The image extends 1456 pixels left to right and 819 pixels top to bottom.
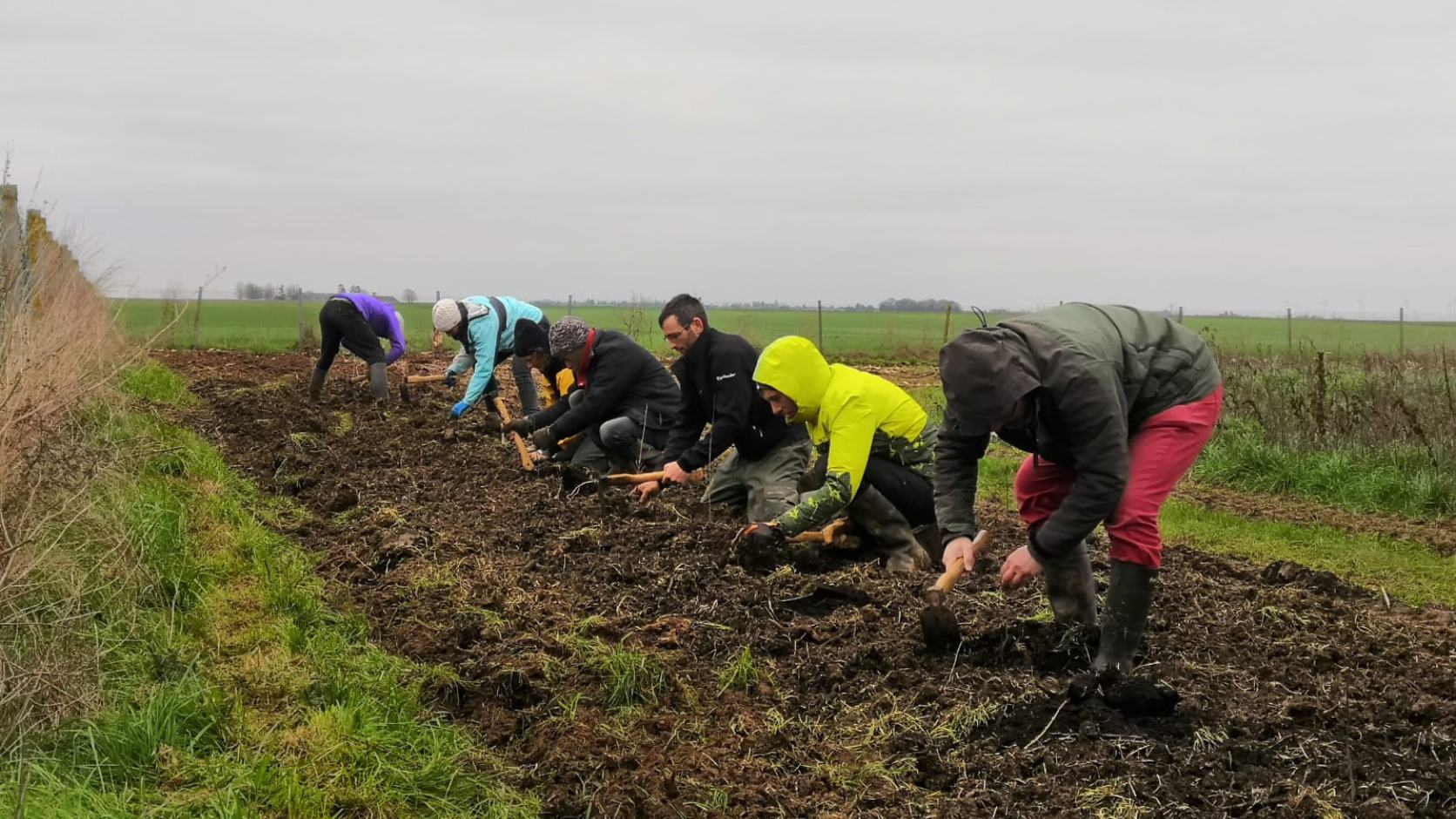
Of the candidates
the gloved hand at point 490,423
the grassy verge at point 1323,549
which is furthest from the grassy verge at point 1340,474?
the gloved hand at point 490,423

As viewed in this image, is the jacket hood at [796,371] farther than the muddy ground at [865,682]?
Yes

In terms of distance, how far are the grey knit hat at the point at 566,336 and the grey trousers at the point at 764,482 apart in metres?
1.49

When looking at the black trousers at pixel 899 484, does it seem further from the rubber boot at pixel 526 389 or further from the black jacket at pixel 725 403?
the rubber boot at pixel 526 389

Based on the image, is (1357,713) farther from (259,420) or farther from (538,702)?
(259,420)

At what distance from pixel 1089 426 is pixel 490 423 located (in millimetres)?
7840

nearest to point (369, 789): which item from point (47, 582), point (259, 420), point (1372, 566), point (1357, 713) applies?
point (47, 582)

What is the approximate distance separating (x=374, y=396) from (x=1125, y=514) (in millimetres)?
10534

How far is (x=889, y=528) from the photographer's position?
18.9 ft

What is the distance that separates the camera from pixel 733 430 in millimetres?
6598

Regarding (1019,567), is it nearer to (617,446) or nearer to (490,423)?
(617,446)

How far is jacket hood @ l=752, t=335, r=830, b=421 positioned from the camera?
545 cm

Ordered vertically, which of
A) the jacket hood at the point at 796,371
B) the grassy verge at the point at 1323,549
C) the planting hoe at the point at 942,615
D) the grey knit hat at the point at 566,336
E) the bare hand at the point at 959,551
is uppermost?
the grey knit hat at the point at 566,336

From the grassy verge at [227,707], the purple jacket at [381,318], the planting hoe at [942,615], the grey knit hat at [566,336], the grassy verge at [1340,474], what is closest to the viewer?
the grassy verge at [227,707]

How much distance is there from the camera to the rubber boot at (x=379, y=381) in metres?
11.8
